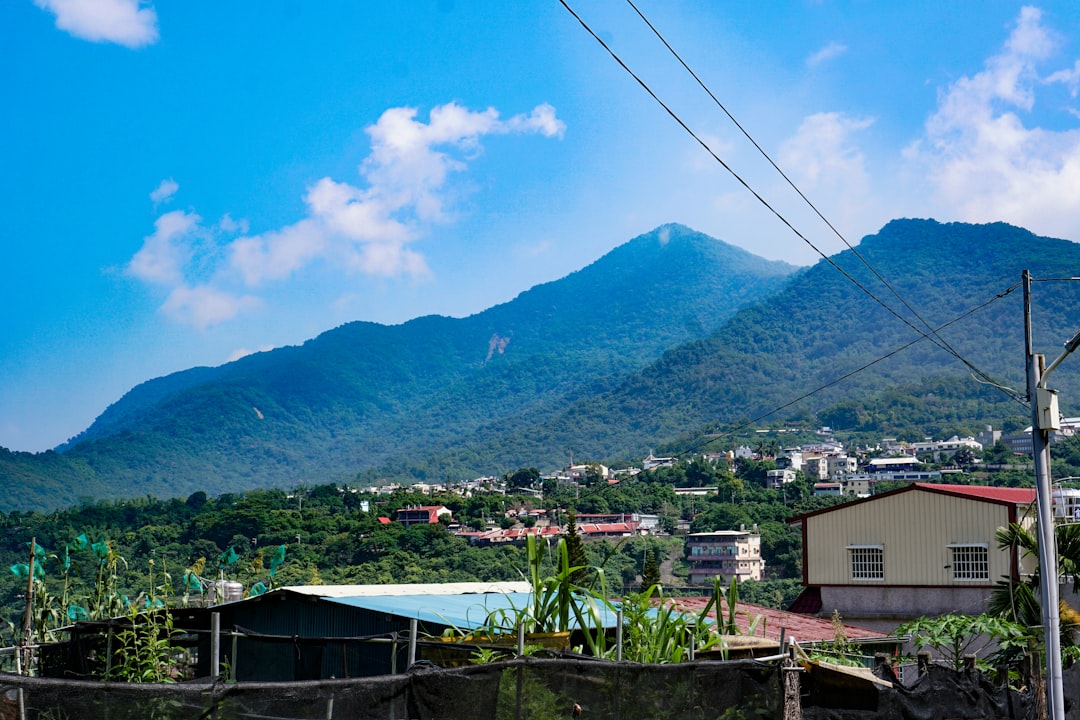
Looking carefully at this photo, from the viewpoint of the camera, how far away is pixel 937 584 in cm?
2756

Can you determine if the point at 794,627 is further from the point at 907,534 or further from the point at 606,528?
the point at 606,528

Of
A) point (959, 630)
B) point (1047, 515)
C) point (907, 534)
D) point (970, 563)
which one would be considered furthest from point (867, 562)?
point (1047, 515)

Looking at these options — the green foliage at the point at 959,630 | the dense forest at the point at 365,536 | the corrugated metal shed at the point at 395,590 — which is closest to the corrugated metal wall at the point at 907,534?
the green foliage at the point at 959,630

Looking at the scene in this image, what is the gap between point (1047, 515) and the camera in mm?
13008

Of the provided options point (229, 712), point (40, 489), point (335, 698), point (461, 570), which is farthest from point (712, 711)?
point (40, 489)

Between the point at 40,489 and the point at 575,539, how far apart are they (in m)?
175

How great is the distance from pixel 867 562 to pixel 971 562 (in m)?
2.51

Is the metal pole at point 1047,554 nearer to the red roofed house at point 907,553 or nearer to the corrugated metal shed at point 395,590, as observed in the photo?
the corrugated metal shed at point 395,590

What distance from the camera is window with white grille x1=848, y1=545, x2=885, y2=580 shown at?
28.5m

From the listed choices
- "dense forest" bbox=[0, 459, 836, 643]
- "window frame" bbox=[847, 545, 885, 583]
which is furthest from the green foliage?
"dense forest" bbox=[0, 459, 836, 643]

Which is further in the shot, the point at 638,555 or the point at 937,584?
the point at 638,555

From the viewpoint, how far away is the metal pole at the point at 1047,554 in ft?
40.0

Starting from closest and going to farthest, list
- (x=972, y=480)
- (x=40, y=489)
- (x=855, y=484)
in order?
1. (x=972, y=480)
2. (x=855, y=484)
3. (x=40, y=489)

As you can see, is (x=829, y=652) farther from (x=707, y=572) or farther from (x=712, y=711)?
(x=707, y=572)
